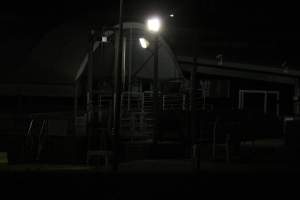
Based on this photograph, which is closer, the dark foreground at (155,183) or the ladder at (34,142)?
the dark foreground at (155,183)

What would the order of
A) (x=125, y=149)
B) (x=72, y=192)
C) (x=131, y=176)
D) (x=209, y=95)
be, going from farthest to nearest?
(x=209, y=95) → (x=125, y=149) → (x=131, y=176) → (x=72, y=192)

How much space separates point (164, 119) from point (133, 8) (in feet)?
31.4

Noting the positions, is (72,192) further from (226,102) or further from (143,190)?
(226,102)

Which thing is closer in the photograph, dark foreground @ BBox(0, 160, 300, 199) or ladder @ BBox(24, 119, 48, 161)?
dark foreground @ BBox(0, 160, 300, 199)

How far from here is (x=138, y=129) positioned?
87.5ft

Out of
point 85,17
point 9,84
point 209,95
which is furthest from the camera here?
point 209,95

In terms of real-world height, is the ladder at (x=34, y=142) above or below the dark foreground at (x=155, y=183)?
above

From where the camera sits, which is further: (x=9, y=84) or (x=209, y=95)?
(x=209, y=95)

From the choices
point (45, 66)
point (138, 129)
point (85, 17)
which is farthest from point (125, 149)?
point (85, 17)

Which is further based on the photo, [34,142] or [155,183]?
[34,142]

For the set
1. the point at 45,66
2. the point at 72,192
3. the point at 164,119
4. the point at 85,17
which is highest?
the point at 85,17

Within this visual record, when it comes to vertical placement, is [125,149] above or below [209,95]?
below

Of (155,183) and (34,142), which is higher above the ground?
(34,142)

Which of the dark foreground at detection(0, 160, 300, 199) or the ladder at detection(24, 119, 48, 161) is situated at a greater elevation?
the ladder at detection(24, 119, 48, 161)
